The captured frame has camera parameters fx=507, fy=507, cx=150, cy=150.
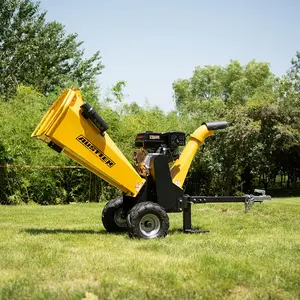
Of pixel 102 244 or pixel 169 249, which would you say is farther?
pixel 102 244

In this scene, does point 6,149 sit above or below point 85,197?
above

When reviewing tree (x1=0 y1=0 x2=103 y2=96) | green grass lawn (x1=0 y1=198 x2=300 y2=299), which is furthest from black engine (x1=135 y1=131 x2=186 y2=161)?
tree (x1=0 y1=0 x2=103 y2=96)

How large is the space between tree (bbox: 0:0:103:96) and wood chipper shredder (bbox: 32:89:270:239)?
70.2 feet

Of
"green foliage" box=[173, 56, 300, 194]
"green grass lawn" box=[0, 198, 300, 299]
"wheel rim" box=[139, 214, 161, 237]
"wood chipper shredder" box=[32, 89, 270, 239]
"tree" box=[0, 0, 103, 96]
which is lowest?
"green grass lawn" box=[0, 198, 300, 299]

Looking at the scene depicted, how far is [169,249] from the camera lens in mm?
5770

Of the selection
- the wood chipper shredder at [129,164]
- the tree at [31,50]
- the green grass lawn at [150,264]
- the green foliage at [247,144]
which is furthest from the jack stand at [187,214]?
the tree at [31,50]

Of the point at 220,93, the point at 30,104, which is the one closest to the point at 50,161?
the point at 30,104

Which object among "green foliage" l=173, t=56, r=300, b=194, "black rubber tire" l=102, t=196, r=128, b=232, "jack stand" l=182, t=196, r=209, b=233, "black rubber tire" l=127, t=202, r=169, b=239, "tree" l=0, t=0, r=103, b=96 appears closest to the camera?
"black rubber tire" l=127, t=202, r=169, b=239

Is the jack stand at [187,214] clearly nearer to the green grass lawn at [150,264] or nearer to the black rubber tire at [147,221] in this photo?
the green grass lawn at [150,264]

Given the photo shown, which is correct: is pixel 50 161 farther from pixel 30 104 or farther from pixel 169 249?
pixel 169 249

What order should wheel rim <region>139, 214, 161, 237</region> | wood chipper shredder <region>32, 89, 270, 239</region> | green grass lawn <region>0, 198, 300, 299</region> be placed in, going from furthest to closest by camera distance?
wheel rim <region>139, 214, 161, 237</region>
wood chipper shredder <region>32, 89, 270, 239</region>
green grass lawn <region>0, 198, 300, 299</region>

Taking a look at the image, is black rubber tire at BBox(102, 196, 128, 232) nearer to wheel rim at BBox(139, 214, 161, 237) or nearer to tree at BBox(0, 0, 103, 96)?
wheel rim at BBox(139, 214, 161, 237)

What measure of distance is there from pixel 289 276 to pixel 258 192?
339 centimetres

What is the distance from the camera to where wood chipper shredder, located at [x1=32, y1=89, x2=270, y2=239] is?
254 inches
